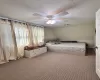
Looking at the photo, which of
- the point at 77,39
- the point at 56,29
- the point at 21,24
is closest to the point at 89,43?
the point at 77,39

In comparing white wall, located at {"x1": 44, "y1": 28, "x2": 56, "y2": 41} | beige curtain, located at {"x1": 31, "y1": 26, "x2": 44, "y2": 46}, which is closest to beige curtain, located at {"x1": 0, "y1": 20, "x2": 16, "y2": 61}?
beige curtain, located at {"x1": 31, "y1": 26, "x2": 44, "y2": 46}

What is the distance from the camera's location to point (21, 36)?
4180mm

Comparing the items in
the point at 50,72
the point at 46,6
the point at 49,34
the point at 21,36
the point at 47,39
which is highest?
the point at 46,6

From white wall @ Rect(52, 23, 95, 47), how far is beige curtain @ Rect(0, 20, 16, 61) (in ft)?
13.7

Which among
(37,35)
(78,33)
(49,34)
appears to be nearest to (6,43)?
(37,35)

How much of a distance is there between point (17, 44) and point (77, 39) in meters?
4.83

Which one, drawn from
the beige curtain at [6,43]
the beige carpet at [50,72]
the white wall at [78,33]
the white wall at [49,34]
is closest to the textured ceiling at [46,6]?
the beige curtain at [6,43]

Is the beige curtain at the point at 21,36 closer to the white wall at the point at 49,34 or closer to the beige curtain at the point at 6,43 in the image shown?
the beige curtain at the point at 6,43

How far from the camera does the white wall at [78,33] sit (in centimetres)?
584

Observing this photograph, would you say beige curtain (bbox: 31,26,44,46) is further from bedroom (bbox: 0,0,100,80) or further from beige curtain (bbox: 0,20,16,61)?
beige curtain (bbox: 0,20,16,61)

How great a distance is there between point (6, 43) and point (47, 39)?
12.5ft

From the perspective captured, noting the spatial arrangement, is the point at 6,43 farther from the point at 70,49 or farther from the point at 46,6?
the point at 70,49

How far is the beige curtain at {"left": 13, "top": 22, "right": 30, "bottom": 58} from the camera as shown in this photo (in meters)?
3.95

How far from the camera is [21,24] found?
416 centimetres
